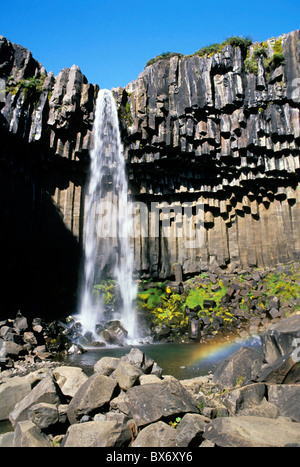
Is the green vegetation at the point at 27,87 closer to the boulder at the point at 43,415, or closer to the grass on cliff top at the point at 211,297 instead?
the grass on cliff top at the point at 211,297

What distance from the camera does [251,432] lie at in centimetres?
372

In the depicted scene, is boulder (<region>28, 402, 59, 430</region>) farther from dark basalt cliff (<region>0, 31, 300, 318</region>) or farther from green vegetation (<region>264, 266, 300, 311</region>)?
green vegetation (<region>264, 266, 300, 311</region>)

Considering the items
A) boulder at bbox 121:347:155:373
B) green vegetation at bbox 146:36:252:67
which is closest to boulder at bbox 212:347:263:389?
boulder at bbox 121:347:155:373

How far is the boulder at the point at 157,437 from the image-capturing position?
394cm

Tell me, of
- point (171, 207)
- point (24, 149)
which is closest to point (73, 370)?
point (24, 149)

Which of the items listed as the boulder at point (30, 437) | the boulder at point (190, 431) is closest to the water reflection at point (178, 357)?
the boulder at point (190, 431)

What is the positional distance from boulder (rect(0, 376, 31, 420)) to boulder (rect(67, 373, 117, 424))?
1253mm

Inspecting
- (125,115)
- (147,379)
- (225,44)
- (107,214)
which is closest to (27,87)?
(125,115)

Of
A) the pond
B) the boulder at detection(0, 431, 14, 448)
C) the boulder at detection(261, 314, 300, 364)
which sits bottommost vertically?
the pond

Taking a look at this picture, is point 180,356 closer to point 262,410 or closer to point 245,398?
point 245,398

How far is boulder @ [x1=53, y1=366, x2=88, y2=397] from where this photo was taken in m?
5.66

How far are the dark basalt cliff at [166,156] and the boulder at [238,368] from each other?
10.2 meters

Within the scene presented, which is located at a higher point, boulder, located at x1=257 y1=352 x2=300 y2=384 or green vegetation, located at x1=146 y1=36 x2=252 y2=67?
green vegetation, located at x1=146 y1=36 x2=252 y2=67
